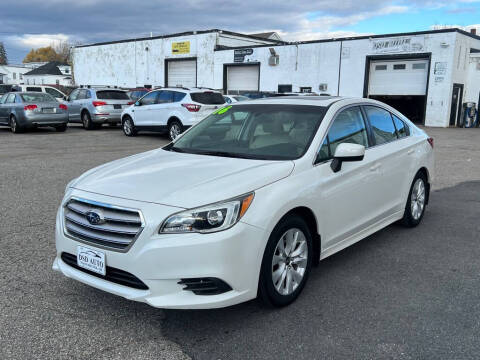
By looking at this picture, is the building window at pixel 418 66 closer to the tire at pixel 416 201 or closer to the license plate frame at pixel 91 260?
the tire at pixel 416 201

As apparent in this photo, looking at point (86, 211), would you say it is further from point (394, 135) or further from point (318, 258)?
point (394, 135)

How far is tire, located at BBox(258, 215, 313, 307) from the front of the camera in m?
3.37

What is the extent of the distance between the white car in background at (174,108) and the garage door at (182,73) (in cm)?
2349

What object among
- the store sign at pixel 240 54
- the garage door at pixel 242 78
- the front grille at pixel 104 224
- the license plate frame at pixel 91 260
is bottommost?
the license plate frame at pixel 91 260

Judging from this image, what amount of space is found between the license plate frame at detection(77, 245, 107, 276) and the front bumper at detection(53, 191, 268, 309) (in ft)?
0.22

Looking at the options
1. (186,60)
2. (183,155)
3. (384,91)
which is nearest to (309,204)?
(183,155)

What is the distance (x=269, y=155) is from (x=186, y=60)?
3702 centimetres

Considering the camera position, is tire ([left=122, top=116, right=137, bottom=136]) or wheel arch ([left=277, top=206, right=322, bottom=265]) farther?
tire ([left=122, top=116, right=137, bottom=136])

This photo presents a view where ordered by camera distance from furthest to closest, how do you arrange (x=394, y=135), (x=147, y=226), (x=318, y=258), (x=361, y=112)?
(x=394, y=135) → (x=361, y=112) → (x=318, y=258) → (x=147, y=226)

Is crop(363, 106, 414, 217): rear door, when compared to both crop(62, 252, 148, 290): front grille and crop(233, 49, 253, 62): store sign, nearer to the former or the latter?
crop(62, 252, 148, 290): front grille

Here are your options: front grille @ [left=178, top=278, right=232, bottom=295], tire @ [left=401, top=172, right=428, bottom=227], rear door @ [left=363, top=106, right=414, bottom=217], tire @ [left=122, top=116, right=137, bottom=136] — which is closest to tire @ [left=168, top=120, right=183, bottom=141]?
tire @ [left=122, top=116, right=137, bottom=136]

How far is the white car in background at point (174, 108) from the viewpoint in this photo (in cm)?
1440

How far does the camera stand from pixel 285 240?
357 centimetres

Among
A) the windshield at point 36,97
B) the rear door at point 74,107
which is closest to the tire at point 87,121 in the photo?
the rear door at point 74,107
